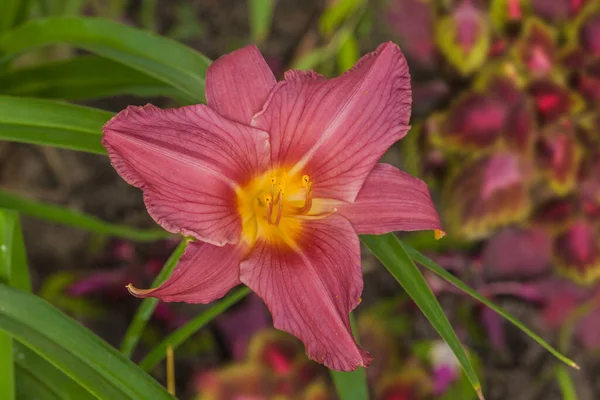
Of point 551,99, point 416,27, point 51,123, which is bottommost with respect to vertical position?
point 551,99

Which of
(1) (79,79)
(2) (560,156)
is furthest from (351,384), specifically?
(2) (560,156)

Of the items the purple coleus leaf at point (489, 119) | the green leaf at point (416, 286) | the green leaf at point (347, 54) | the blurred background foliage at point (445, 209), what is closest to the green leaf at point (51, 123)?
the green leaf at point (416, 286)

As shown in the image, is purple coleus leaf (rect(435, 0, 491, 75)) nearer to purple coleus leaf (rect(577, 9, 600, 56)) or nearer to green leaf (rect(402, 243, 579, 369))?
purple coleus leaf (rect(577, 9, 600, 56))

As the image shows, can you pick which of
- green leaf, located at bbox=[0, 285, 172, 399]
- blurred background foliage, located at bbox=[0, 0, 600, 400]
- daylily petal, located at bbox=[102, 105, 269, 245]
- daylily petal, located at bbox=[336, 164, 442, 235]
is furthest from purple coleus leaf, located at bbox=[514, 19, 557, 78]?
green leaf, located at bbox=[0, 285, 172, 399]

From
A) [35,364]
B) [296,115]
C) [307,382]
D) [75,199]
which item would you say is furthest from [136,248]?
[296,115]

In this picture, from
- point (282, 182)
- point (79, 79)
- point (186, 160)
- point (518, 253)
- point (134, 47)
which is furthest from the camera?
point (518, 253)

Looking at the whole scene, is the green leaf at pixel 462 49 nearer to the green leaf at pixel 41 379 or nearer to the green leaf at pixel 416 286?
the green leaf at pixel 416 286

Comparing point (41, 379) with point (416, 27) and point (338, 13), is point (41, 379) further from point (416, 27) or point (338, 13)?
point (416, 27)
